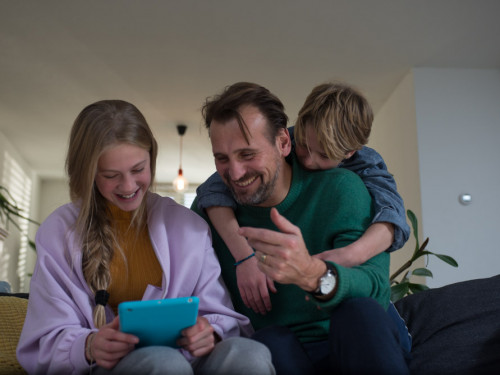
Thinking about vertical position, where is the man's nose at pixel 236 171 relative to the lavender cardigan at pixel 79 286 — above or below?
above

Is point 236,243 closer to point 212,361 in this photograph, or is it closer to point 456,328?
point 212,361

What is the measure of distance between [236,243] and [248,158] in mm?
236

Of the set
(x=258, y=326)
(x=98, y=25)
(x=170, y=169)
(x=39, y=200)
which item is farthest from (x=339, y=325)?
(x=39, y=200)

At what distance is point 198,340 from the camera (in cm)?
112

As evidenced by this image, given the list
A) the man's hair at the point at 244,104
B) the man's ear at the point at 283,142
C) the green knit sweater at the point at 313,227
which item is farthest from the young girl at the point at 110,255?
the man's ear at the point at 283,142

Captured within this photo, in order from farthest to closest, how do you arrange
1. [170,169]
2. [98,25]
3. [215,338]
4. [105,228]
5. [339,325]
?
[170,169] → [98,25] → [105,228] → [215,338] → [339,325]

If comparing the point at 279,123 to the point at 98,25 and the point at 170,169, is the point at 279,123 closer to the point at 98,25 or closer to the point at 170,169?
the point at 98,25

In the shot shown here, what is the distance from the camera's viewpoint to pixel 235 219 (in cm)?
152

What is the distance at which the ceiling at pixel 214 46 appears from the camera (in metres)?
3.51

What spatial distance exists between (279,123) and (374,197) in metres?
0.35

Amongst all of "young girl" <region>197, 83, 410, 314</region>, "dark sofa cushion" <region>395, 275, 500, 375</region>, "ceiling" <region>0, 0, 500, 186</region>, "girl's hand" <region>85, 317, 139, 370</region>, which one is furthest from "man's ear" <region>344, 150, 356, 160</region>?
"ceiling" <region>0, 0, 500, 186</region>

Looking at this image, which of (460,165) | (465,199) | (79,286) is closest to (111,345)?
(79,286)

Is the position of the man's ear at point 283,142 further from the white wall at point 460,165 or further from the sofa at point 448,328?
the white wall at point 460,165

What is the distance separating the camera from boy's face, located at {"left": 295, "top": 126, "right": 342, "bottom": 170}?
61.4 inches
